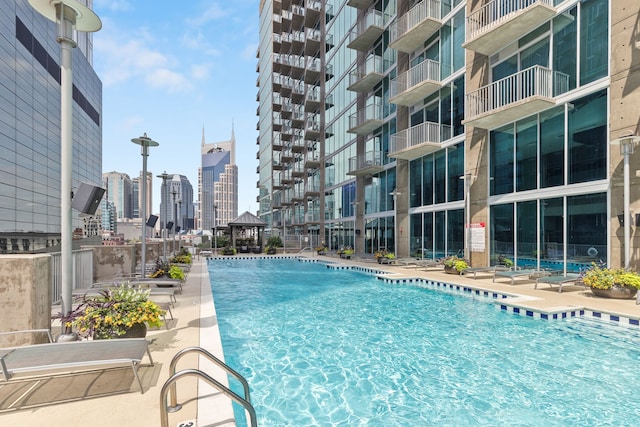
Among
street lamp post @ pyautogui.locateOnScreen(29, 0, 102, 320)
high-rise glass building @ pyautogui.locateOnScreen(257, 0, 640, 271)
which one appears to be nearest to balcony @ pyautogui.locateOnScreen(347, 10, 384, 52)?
high-rise glass building @ pyautogui.locateOnScreen(257, 0, 640, 271)

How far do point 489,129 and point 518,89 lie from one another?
2221 mm

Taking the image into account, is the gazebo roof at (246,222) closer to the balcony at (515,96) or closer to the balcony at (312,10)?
the balcony at (515,96)

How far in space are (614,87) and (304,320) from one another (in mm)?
A: 11449

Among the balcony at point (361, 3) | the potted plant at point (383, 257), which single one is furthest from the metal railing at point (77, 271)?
the balcony at point (361, 3)

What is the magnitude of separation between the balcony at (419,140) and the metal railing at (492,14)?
4.41 m

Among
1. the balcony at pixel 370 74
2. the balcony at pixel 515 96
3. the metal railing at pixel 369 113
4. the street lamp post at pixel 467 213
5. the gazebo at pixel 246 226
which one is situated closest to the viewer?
the balcony at pixel 515 96

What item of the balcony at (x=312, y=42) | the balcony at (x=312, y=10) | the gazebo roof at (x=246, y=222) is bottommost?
the gazebo roof at (x=246, y=222)

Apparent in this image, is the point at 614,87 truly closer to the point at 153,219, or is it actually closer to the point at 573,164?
the point at 573,164

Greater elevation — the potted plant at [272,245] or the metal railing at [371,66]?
the metal railing at [371,66]

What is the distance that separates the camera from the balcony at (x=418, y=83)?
18109mm

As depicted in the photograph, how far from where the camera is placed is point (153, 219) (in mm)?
14469

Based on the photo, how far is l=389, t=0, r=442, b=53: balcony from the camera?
17984mm

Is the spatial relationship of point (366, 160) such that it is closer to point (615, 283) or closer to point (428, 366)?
point (615, 283)

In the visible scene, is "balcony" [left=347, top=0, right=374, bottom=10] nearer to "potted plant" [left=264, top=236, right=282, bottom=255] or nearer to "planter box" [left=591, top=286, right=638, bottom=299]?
"potted plant" [left=264, top=236, right=282, bottom=255]
